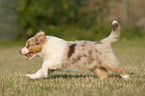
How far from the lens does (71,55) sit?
3.69m

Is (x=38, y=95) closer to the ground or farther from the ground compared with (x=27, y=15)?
closer to the ground

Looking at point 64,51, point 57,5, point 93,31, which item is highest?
point 57,5

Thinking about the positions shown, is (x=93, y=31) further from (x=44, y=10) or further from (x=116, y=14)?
(x=44, y=10)

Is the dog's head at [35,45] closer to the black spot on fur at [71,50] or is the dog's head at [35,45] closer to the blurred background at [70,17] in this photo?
the black spot on fur at [71,50]

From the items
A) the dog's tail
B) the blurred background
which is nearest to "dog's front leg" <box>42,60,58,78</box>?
the dog's tail

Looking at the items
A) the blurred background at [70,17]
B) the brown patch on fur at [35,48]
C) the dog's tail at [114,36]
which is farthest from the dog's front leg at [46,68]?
the blurred background at [70,17]

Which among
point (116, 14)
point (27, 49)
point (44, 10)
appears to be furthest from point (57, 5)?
point (27, 49)

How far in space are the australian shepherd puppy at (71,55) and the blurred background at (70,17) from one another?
11.0 metres

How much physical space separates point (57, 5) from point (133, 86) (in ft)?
45.3

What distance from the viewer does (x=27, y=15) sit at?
16.1 meters

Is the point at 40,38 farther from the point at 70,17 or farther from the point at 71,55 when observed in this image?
the point at 70,17

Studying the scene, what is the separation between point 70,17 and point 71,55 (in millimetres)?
12676

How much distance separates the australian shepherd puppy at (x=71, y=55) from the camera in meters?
3.65

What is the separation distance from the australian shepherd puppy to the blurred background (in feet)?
35.9
